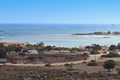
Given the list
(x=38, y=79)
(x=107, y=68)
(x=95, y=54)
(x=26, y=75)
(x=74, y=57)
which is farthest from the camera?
(x=95, y=54)

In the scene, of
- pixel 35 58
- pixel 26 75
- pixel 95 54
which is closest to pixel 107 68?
pixel 26 75

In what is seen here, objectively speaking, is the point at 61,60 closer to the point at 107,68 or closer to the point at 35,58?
the point at 35,58

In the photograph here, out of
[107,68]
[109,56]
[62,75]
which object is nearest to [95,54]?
[109,56]

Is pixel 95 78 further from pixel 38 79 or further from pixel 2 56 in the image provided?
pixel 2 56

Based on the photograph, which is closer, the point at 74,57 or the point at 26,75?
the point at 26,75

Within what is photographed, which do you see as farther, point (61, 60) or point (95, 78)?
point (61, 60)

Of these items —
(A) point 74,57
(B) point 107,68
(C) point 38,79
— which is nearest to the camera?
(C) point 38,79

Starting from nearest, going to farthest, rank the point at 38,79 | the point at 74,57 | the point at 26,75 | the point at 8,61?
the point at 38,79
the point at 26,75
the point at 8,61
the point at 74,57

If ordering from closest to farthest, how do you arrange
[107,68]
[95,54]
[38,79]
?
[38,79] < [107,68] < [95,54]
